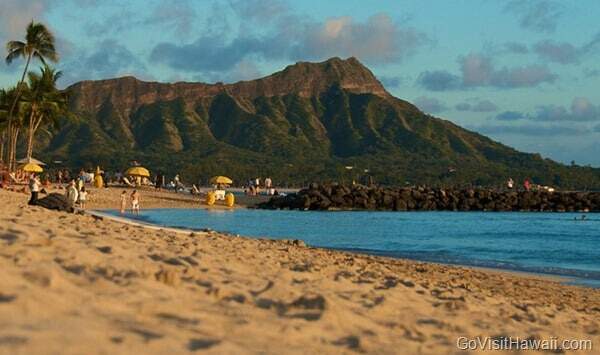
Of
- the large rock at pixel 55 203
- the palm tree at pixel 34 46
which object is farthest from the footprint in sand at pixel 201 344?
the palm tree at pixel 34 46

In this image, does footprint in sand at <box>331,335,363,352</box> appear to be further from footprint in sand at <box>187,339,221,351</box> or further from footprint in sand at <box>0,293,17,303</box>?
footprint in sand at <box>0,293,17,303</box>

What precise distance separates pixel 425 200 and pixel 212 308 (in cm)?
5610

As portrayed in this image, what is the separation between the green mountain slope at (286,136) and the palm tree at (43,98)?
5696 cm

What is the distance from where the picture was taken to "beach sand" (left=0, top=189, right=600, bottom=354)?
187 inches

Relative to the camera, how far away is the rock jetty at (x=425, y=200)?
5672 centimetres

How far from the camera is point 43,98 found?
5022 centimetres

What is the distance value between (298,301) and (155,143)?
151 m

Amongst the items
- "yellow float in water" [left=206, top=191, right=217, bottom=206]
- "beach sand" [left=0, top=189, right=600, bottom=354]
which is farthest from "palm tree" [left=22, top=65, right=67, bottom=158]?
"beach sand" [left=0, top=189, right=600, bottom=354]

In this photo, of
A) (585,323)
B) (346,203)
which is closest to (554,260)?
(585,323)

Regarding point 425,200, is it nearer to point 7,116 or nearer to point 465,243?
point 7,116

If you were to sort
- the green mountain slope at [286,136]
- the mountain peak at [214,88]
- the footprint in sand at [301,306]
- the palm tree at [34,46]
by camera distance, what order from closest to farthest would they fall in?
the footprint in sand at [301,306]
the palm tree at [34,46]
the green mountain slope at [286,136]
the mountain peak at [214,88]

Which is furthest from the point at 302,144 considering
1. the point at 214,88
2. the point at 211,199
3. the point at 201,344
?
the point at 201,344

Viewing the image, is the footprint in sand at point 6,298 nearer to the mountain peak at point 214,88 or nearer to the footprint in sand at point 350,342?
the footprint in sand at point 350,342

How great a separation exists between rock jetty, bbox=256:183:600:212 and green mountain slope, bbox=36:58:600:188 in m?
52.1
